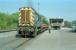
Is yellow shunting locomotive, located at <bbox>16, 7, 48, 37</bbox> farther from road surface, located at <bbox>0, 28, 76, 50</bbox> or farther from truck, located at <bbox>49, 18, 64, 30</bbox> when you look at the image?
truck, located at <bbox>49, 18, 64, 30</bbox>

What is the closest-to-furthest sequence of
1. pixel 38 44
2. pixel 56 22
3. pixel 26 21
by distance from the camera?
pixel 38 44
pixel 26 21
pixel 56 22

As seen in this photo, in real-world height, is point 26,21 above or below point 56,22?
above

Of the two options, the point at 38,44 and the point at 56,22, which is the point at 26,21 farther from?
the point at 56,22

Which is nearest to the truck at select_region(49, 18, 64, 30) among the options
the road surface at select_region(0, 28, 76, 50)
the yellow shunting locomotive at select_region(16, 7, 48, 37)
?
the yellow shunting locomotive at select_region(16, 7, 48, 37)

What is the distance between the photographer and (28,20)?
122 feet

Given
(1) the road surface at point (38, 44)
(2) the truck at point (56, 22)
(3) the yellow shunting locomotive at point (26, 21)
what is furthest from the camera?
(2) the truck at point (56, 22)

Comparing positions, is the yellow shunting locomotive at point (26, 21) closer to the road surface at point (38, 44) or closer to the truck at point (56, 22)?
the road surface at point (38, 44)

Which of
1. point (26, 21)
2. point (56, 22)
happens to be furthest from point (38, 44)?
point (56, 22)

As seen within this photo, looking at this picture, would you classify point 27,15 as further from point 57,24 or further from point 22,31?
point 57,24

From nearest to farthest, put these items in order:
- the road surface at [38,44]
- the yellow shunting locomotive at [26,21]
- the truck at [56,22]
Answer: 1. the road surface at [38,44]
2. the yellow shunting locomotive at [26,21]
3. the truck at [56,22]

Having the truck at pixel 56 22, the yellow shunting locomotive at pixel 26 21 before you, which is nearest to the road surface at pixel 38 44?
the yellow shunting locomotive at pixel 26 21

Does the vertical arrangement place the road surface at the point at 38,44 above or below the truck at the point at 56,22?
below

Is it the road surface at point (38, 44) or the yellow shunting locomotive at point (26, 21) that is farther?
the yellow shunting locomotive at point (26, 21)

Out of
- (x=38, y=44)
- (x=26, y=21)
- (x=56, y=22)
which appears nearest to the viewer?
(x=38, y=44)
